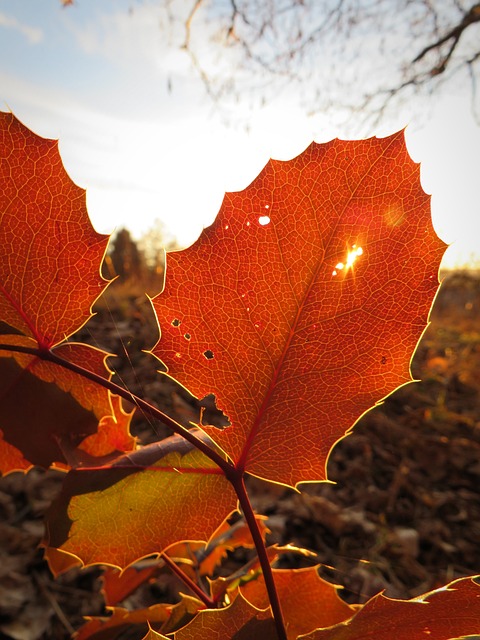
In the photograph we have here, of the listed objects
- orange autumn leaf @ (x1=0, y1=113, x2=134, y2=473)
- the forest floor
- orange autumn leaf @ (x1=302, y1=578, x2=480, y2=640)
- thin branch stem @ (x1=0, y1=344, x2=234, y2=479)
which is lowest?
the forest floor

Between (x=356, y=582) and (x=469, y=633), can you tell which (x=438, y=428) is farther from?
(x=469, y=633)

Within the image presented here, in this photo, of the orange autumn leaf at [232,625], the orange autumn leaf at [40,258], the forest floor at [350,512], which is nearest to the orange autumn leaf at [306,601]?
the forest floor at [350,512]

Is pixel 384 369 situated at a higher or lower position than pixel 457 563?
higher

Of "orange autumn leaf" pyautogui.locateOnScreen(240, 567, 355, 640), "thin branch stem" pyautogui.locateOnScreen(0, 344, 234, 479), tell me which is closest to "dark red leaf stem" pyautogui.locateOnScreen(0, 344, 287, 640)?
"thin branch stem" pyautogui.locateOnScreen(0, 344, 234, 479)

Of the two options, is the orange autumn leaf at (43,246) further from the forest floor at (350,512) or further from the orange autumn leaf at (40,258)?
the forest floor at (350,512)

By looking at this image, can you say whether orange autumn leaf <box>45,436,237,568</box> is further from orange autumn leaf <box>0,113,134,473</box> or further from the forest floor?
the forest floor

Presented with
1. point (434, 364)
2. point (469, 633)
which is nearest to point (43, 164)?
point (469, 633)

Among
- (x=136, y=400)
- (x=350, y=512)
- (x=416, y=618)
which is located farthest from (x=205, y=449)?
(x=350, y=512)
